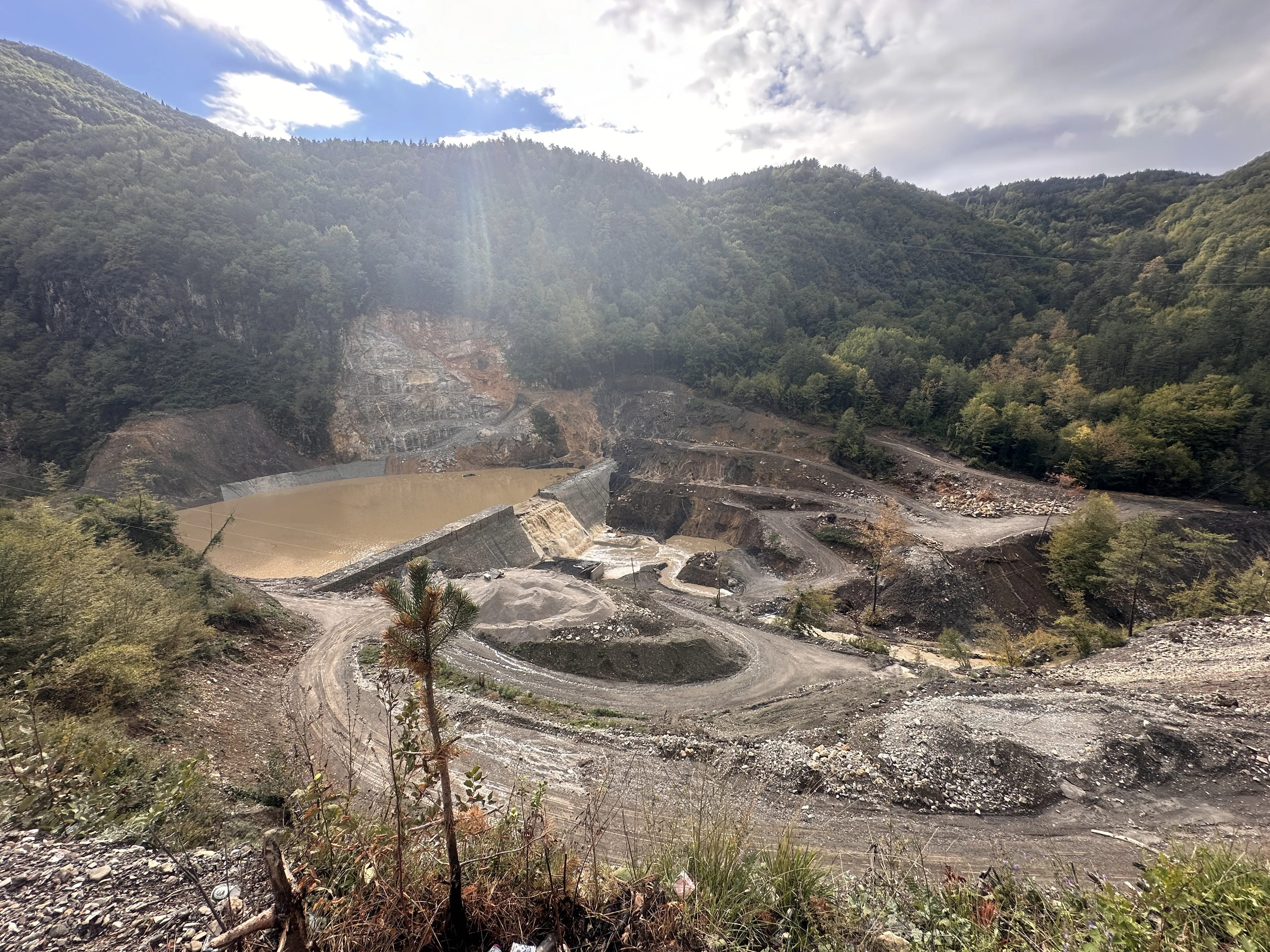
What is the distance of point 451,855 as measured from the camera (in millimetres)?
2666

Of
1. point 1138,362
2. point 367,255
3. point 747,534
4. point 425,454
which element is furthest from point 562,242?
point 1138,362

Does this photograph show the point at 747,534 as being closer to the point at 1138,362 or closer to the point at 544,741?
the point at 544,741

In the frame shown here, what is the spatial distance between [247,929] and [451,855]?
2.92ft

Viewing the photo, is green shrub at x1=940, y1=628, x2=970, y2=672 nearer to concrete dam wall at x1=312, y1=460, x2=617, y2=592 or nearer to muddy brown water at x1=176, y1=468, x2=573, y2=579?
concrete dam wall at x1=312, y1=460, x2=617, y2=592

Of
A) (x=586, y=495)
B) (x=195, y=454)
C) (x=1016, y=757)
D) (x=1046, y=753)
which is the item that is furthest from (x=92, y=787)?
(x=195, y=454)

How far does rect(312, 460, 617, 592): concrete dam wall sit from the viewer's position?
24719 mm

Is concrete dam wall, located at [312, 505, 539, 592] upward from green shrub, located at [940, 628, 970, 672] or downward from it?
upward

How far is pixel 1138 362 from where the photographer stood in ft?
114

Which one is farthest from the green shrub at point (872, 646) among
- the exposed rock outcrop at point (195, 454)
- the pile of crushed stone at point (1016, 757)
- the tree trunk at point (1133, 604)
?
the exposed rock outcrop at point (195, 454)

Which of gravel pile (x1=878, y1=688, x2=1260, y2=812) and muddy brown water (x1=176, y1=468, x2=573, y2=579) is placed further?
muddy brown water (x1=176, y1=468, x2=573, y2=579)

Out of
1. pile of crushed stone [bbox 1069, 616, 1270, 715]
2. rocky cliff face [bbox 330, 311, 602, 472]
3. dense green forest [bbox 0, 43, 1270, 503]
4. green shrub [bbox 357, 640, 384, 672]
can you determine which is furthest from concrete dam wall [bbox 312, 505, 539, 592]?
dense green forest [bbox 0, 43, 1270, 503]

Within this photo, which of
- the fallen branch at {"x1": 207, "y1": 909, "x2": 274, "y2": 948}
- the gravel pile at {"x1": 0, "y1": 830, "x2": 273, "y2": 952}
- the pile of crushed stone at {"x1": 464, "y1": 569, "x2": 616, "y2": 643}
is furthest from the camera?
the pile of crushed stone at {"x1": 464, "y1": 569, "x2": 616, "y2": 643}

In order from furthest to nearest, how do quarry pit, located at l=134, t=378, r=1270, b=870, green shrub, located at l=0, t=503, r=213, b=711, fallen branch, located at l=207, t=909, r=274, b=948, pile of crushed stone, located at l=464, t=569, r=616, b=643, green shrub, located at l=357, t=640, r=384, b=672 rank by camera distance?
pile of crushed stone, located at l=464, t=569, r=616, b=643 → green shrub, located at l=357, t=640, r=384, b=672 → quarry pit, located at l=134, t=378, r=1270, b=870 → green shrub, located at l=0, t=503, r=213, b=711 → fallen branch, located at l=207, t=909, r=274, b=948

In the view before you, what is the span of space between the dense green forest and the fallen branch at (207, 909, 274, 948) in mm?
40046
